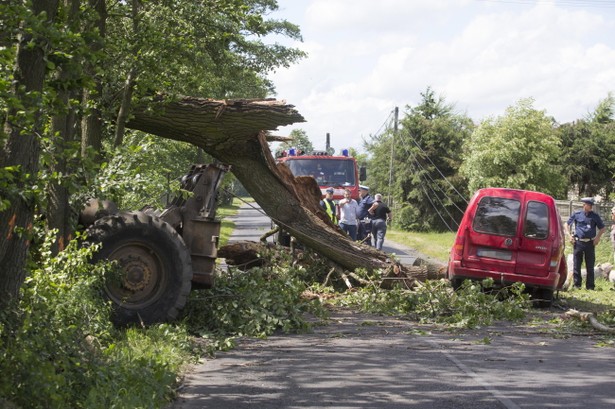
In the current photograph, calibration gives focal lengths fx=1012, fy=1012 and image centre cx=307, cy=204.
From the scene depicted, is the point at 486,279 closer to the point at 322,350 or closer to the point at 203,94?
the point at 322,350

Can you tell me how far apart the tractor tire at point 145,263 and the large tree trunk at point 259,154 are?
2.23 meters

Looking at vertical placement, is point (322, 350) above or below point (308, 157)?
below

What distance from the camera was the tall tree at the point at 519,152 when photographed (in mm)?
43250

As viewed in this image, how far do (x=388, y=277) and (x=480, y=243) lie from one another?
5.19 ft

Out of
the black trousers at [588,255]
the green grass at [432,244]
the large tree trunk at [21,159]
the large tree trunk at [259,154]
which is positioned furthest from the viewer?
the green grass at [432,244]

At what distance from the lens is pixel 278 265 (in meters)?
15.8

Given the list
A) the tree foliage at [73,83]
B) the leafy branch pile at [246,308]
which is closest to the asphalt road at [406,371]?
the leafy branch pile at [246,308]

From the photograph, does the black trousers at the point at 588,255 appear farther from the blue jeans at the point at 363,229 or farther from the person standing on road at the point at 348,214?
the blue jeans at the point at 363,229

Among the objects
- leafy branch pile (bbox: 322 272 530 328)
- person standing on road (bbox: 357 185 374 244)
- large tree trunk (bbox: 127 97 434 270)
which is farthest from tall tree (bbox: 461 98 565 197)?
leafy branch pile (bbox: 322 272 530 328)

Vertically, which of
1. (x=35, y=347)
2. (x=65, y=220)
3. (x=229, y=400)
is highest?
(x=65, y=220)

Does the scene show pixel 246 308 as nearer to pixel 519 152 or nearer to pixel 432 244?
pixel 432 244

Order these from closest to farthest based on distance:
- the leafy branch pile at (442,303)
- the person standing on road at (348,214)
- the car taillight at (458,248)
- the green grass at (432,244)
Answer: the leafy branch pile at (442,303)
the car taillight at (458,248)
the person standing on road at (348,214)
the green grass at (432,244)

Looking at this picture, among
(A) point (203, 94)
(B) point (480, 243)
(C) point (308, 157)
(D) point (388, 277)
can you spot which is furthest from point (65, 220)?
(A) point (203, 94)

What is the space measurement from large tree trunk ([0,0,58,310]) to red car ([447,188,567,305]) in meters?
9.37
